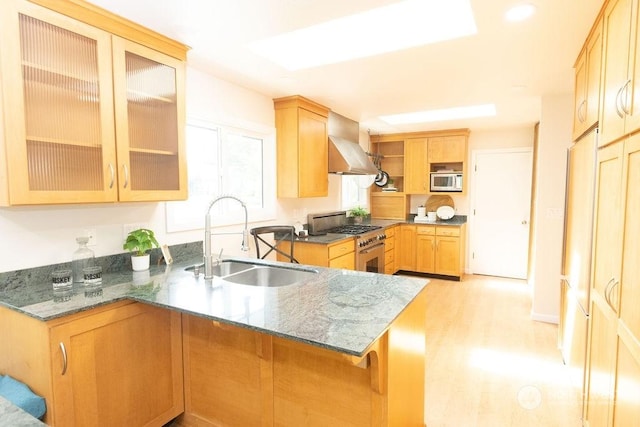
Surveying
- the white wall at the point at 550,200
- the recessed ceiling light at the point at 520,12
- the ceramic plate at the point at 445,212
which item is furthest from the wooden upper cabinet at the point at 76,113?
the ceramic plate at the point at 445,212

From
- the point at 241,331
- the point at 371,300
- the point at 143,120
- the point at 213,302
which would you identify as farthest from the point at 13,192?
the point at 371,300

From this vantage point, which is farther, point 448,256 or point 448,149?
point 448,149

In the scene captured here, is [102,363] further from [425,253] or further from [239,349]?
[425,253]

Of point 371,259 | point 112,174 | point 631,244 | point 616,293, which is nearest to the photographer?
point 631,244

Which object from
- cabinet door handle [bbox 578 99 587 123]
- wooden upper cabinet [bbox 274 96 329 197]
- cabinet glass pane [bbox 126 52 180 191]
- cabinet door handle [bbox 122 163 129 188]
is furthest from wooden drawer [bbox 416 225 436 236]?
cabinet door handle [bbox 122 163 129 188]

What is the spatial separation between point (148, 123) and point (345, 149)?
8.16 feet

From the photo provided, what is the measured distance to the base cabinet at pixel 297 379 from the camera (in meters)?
1.46

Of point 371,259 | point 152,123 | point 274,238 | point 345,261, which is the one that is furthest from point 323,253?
point 152,123

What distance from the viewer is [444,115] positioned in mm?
4418

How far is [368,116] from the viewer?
4414 millimetres

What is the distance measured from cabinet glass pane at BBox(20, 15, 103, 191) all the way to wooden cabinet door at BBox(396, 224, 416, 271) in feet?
14.4

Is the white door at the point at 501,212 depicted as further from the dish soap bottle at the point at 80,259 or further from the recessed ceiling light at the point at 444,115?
the dish soap bottle at the point at 80,259

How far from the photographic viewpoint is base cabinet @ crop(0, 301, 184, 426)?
58.9 inches

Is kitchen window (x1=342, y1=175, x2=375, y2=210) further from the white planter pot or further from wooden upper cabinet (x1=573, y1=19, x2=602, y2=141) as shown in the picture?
the white planter pot
